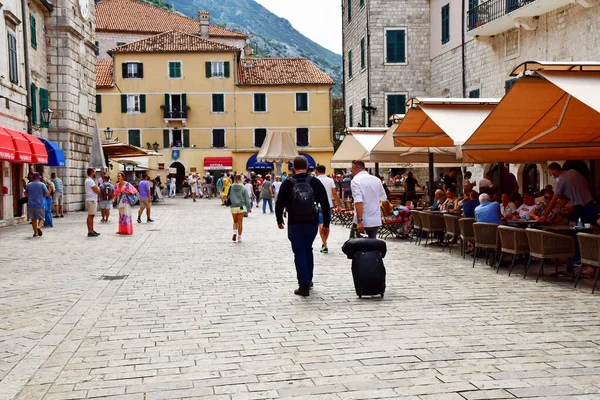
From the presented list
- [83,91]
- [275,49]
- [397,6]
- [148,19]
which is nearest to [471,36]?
[397,6]

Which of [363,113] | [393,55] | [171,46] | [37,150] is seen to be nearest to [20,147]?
[37,150]

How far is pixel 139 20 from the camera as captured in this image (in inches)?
2995

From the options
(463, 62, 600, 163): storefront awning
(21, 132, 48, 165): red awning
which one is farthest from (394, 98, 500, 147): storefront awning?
(21, 132, 48, 165): red awning

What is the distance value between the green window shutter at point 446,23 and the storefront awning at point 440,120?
17.9 meters

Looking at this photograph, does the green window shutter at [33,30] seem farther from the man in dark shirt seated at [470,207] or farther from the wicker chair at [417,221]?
the man in dark shirt seated at [470,207]

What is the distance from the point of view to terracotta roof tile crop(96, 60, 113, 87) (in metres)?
55.8

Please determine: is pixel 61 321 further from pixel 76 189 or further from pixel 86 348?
pixel 76 189

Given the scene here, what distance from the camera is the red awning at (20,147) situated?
67.9 feet

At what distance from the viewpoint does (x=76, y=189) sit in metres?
30.5

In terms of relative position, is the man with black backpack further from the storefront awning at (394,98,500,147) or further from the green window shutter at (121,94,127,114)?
the green window shutter at (121,94,127,114)

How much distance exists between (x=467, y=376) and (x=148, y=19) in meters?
76.3

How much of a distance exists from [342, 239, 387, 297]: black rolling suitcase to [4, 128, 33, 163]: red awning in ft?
48.3

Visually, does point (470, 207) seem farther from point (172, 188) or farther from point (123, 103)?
point (123, 103)

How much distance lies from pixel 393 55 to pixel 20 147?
19888 millimetres
